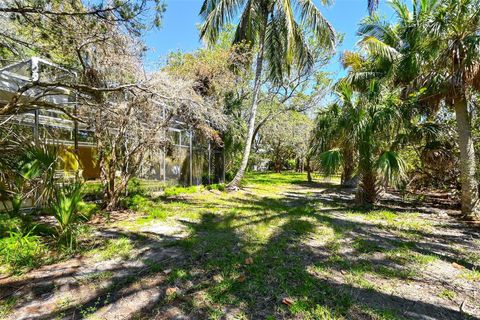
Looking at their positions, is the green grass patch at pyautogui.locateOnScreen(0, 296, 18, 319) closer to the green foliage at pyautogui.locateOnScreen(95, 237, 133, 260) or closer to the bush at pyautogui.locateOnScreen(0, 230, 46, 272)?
the bush at pyautogui.locateOnScreen(0, 230, 46, 272)

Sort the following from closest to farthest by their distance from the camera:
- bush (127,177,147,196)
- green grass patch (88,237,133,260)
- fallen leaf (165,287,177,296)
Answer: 1. fallen leaf (165,287,177,296)
2. green grass patch (88,237,133,260)
3. bush (127,177,147,196)

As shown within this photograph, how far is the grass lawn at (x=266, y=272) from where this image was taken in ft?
8.43

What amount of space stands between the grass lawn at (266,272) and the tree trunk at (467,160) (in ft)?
2.61

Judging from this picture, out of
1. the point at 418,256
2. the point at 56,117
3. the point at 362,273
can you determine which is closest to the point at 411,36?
the point at 418,256

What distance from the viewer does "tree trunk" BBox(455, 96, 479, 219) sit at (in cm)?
612

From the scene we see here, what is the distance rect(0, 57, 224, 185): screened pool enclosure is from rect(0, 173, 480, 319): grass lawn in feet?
7.86

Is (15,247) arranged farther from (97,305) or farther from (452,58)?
(452,58)

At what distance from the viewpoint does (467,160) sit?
6.16 meters

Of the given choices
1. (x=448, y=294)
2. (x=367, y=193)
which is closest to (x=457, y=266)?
(x=448, y=294)

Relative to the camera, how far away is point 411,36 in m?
8.08

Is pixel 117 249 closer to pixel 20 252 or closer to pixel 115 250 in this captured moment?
pixel 115 250

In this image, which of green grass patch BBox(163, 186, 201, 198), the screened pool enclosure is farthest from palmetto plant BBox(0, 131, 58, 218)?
green grass patch BBox(163, 186, 201, 198)

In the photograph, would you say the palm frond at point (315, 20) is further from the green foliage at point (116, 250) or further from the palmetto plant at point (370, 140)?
the green foliage at point (116, 250)

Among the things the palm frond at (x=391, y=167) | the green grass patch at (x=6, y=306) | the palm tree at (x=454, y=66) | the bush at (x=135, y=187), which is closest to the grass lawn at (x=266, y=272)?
the green grass patch at (x=6, y=306)
